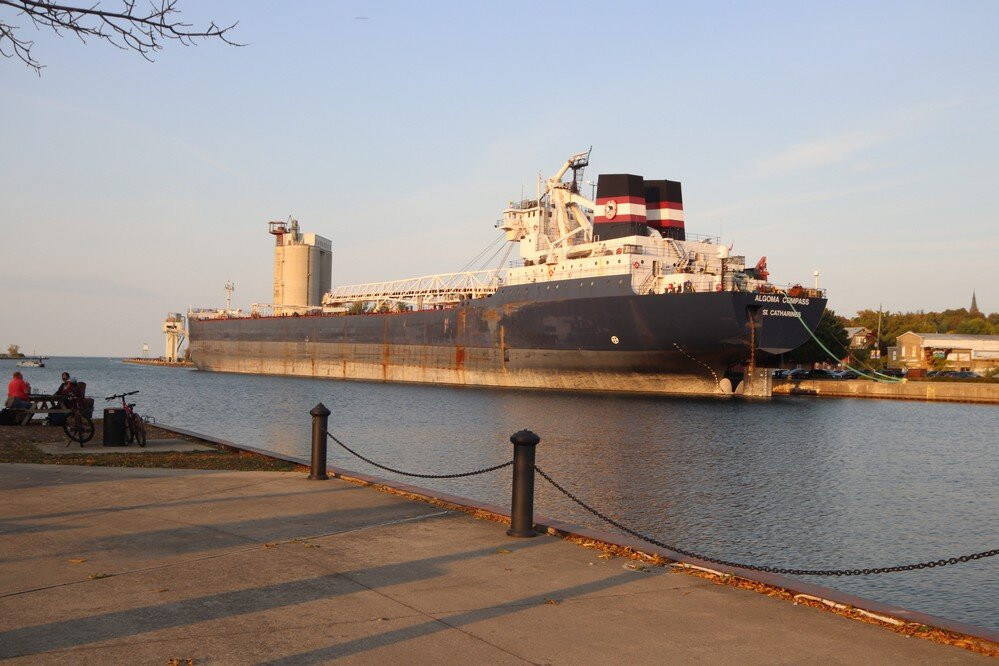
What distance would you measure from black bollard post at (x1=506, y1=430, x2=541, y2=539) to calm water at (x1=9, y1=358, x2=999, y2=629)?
340cm

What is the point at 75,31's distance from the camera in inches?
239

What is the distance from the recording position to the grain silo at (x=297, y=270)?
82.6 metres

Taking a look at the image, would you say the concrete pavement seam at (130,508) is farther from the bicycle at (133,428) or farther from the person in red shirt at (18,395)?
the person in red shirt at (18,395)

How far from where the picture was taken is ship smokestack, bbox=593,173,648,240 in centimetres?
4553

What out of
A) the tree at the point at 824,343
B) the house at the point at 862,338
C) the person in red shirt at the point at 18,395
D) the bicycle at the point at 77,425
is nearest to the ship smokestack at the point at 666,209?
the tree at the point at 824,343

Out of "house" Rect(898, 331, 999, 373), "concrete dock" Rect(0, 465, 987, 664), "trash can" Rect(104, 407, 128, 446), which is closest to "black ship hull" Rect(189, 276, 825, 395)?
"trash can" Rect(104, 407, 128, 446)

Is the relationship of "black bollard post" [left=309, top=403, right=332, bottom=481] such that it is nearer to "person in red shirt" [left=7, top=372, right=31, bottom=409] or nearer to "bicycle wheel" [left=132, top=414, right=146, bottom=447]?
"bicycle wheel" [left=132, top=414, right=146, bottom=447]

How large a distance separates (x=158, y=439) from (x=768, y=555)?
1200cm

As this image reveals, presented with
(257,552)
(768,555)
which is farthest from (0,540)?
(768,555)

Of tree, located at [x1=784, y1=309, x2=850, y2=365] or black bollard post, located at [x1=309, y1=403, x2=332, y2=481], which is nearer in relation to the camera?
black bollard post, located at [x1=309, y1=403, x2=332, y2=481]

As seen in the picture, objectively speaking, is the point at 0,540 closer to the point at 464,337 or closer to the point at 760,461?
the point at 760,461

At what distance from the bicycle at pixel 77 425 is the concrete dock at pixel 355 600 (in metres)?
5.41

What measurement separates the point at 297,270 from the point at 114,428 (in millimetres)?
70610

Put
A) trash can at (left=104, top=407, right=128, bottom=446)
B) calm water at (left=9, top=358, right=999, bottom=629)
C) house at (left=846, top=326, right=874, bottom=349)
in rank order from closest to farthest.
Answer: calm water at (left=9, top=358, right=999, bottom=629) → trash can at (left=104, top=407, right=128, bottom=446) → house at (left=846, top=326, right=874, bottom=349)
